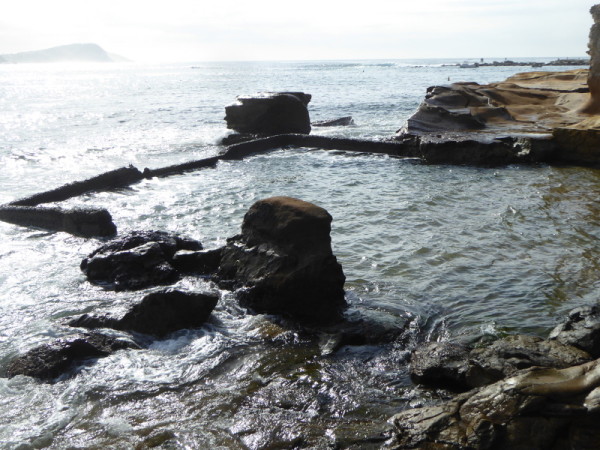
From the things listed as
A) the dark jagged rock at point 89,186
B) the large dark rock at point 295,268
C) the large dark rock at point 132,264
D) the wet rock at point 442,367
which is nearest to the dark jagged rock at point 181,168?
the dark jagged rock at point 89,186

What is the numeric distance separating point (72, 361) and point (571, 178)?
41.2ft

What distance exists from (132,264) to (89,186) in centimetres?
687

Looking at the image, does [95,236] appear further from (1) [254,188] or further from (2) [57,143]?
(2) [57,143]

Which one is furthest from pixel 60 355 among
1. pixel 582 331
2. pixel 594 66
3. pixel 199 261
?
pixel 594 66

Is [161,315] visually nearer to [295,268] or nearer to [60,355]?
[60,355]

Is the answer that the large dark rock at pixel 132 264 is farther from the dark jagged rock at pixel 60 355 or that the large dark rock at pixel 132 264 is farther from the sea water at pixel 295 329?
the dark jagged rock at pixel 60 355

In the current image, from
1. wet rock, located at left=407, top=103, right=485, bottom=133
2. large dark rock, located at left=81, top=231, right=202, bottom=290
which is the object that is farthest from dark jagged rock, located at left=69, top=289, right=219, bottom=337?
wet rock, located at left=407, top=103, right=485, bottom=133

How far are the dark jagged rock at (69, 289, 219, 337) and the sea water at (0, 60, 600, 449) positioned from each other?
147mm

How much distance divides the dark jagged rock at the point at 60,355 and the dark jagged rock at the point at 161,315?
366mm

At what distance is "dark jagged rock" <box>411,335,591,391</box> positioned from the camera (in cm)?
508

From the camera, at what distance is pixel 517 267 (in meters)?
8.38

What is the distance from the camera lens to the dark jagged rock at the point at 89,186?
41.8 ft

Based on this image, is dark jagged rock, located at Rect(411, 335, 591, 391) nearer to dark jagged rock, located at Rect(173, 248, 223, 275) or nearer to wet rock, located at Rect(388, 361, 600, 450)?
wet rock, located at Rect(388, 361, 600, 450)

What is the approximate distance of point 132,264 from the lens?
8.20 meters
